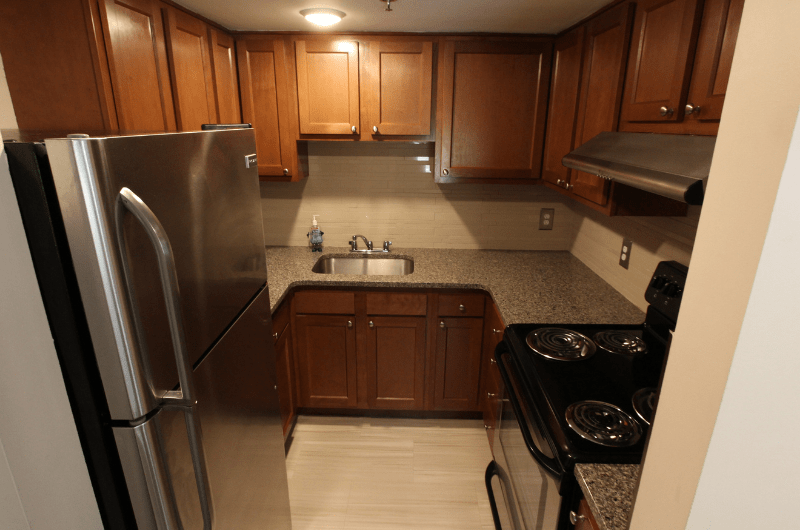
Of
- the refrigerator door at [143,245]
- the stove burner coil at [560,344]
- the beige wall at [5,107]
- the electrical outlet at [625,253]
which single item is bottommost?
the stove burner coil at [560,344]

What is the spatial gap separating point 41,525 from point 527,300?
1783mm

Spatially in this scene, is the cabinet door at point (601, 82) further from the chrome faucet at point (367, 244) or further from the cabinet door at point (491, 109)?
the chrome faucet at point (367, 244)

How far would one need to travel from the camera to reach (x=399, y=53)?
2.20 meters

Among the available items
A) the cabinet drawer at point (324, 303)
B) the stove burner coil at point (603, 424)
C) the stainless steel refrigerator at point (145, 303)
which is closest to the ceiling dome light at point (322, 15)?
the stainless steel refrigerator at point (145, 303)

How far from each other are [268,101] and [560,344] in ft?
6.22

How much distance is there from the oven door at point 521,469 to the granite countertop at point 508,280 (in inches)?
16.1

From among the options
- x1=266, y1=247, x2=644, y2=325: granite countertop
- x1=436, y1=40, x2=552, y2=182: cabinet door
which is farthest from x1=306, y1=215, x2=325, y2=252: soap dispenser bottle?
x1=436, y1=40, x2=552, y2=182: cabinet door

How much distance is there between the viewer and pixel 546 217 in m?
2.74

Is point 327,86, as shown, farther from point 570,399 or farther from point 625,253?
point 570,399

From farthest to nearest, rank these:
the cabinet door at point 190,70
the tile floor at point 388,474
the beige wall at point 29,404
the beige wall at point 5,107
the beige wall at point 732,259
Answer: the tile floor at point 388,474, the cabinet door at point 190,70, the beige wall at point 5,107, the beige wall at point 29,404, the beige wall at point 732,259

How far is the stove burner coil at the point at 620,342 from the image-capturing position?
1507 millimetres

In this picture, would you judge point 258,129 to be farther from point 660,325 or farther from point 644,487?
point 644,487

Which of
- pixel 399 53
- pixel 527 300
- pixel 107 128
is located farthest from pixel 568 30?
pixel 107 128

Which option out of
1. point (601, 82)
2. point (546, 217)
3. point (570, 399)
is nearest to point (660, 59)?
point (601, 82)
